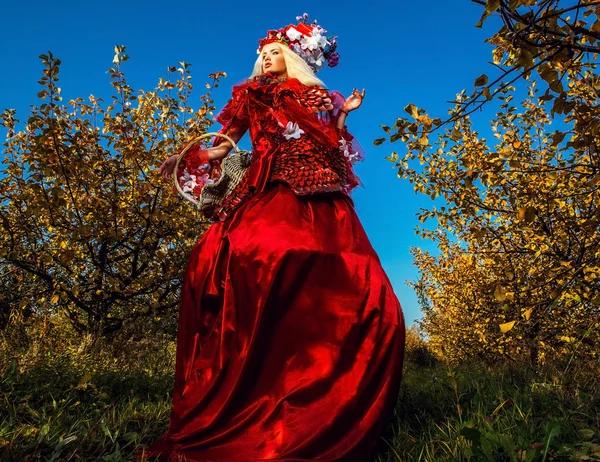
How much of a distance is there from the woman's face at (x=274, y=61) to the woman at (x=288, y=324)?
0.61 meters

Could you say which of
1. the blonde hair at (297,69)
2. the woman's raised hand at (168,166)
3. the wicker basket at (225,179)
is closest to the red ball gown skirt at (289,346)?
the wicker basket at (225,179)

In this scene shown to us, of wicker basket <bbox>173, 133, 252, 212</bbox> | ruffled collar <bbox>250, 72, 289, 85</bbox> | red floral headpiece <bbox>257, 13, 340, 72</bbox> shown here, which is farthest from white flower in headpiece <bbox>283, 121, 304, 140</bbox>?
red floral headpiece <bbox>257, 13, 340, 72</bbox>

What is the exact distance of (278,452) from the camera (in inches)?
83.3

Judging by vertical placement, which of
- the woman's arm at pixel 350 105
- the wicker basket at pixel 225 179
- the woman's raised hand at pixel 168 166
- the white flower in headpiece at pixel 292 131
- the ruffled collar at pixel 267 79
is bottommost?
the wicker basket at pixel 225 179

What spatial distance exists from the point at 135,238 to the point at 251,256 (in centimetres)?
287

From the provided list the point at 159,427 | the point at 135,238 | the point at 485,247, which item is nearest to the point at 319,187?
the point at 159,427

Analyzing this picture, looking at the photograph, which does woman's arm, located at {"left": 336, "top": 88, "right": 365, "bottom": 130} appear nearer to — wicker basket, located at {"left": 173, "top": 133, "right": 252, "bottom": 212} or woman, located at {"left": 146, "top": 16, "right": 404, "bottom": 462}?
woman, located at {"left": 146, "top": 16, "right": 404, "bottom": 462}

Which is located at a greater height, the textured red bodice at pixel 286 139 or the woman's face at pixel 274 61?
the woman's face at pixel 274 61

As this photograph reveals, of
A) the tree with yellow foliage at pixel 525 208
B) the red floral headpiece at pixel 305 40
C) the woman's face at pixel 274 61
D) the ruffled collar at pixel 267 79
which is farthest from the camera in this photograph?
the red floral headpiece at pixel 305 40

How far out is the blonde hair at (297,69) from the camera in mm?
3416

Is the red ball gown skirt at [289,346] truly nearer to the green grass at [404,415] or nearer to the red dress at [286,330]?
the red dress at [286,330]

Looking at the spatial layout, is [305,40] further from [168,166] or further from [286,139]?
[168,166]

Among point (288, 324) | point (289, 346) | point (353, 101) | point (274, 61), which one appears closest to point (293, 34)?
point (274, 61)

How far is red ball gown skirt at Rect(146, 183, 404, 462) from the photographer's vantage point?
7.23 ft
